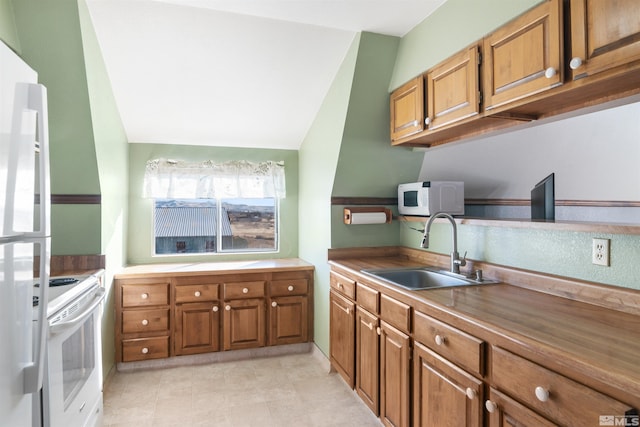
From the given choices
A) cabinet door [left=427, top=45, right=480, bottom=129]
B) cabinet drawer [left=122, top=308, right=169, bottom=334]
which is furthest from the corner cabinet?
cabinet door [left=427, top=45, right=480, bottom=129]

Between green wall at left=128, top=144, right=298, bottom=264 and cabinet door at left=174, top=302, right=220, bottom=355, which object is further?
green wall at left=128, top=144, right=298, bottom=264

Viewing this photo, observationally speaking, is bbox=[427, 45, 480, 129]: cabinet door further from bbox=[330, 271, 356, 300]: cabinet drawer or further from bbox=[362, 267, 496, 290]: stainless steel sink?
bbox=[330, 271, 356, 300]: cabinet drawer

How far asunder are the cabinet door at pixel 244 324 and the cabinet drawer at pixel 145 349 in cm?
51

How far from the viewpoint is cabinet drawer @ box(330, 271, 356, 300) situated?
2.53m

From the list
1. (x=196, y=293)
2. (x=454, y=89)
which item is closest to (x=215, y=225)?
(x=196, y=293)

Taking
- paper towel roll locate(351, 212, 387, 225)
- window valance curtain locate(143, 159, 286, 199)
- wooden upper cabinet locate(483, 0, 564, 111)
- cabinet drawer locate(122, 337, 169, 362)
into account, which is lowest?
cabinet drawer locate(122, 337, 169, 362)

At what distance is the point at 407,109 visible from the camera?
2502 mm

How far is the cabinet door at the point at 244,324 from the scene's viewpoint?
3.23m

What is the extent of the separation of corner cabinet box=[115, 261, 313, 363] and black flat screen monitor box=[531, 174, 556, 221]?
1.96 m

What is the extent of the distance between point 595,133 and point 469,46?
0.74m

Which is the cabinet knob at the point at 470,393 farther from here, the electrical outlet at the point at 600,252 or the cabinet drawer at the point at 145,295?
the cabinet drawer at the point at 145,295

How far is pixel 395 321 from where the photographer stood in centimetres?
198

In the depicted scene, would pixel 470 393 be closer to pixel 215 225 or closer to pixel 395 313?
pixel 395 313

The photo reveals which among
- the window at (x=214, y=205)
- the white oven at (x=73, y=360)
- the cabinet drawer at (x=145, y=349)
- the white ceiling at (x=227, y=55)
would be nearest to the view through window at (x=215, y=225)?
the window at (x=214, y=205)
